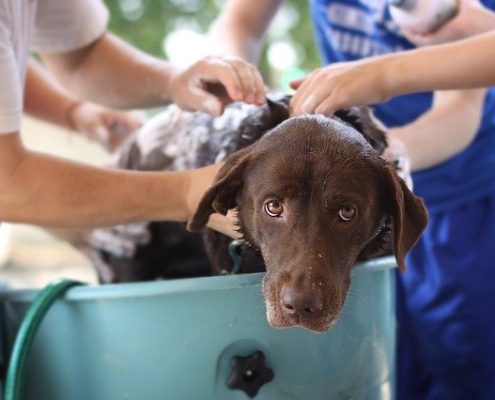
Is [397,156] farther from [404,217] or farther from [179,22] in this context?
[179,22]

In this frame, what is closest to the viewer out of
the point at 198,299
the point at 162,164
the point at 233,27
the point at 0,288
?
the point at 198,299

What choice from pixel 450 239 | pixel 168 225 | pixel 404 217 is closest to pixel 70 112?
pixel 168 225

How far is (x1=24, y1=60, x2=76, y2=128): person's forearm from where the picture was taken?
1726 mm

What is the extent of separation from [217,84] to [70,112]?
649mm

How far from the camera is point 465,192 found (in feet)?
5.19

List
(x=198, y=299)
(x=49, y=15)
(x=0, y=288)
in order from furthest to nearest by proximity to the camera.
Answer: (x=49, y=15)
(x=0, y=288)
(x=198, y=299)

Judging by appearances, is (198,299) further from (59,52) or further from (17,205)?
(59,52)

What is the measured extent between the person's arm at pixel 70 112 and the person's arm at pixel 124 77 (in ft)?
0.27

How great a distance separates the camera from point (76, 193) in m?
1.07

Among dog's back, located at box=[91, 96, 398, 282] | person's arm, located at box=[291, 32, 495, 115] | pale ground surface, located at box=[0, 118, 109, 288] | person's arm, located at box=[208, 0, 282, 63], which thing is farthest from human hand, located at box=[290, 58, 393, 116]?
pale ground surface, located at box=[0, 118, 109, 288]

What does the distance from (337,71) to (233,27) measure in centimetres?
62

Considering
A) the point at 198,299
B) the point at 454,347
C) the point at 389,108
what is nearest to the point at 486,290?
the point at 454,347

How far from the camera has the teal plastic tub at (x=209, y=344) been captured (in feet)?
3.19

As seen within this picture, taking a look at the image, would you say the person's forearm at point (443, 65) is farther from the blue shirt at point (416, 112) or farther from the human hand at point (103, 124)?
the human hand at point (103, 124)
